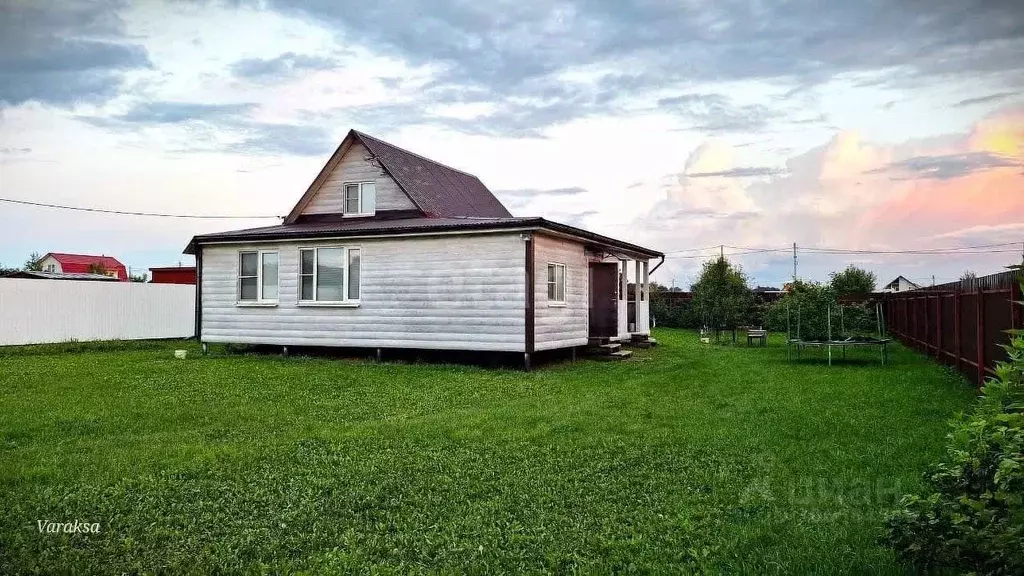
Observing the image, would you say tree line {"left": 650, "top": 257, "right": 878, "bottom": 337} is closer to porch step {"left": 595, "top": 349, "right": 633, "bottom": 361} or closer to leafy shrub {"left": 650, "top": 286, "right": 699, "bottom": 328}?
leafy shrub {"left": 650, "top": 286, "right": 699, "bottom": 328}

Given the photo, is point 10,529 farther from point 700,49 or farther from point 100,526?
point 700,49

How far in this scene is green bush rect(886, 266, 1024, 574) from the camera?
10.2 feet

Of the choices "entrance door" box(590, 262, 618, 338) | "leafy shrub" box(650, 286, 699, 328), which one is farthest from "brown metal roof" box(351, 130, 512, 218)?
"leafy shrub" box(650, 286, 699, 328)

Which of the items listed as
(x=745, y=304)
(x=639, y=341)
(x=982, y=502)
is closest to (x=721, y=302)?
(x=745, y=304)

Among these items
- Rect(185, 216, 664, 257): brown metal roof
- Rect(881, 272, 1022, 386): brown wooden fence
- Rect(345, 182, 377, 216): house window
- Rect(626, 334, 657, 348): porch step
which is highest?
Rect(345, 182, 377, 216): house window

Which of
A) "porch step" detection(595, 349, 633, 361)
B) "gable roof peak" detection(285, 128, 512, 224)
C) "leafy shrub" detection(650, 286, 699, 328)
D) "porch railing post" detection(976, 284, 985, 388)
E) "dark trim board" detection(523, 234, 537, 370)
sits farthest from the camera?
"leafy shrub" detection(650, 286, 699, 328)

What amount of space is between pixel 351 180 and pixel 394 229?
13.1ft

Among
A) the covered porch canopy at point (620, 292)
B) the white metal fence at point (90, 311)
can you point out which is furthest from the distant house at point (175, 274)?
the covered porch canopy at point (620, 292)

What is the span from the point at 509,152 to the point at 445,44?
7.09m

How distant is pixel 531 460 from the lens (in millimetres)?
6941

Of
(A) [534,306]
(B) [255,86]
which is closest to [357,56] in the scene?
(B) [255,86]

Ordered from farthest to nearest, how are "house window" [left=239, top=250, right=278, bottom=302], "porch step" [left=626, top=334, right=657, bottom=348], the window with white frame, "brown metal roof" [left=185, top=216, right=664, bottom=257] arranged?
1. "porch step" [left=626, top=334, right=657, bottom=348]
2. "house window" [left=239, top=250, right=278, bottom=302]
3. the window with white frame
4. "brown metal roof" [left=185, top=216, right=664, bottom=257]

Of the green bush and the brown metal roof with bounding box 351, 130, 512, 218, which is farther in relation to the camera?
the brown metal roof with bounding box 351, 130, 512, 218

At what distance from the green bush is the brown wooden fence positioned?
13.7 ft
